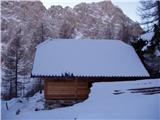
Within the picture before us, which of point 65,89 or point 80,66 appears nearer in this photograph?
point 65,89

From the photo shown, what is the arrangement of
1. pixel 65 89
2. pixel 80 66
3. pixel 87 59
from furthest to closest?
pixel 87 59 → pixel 80 66 → pixel 65 89

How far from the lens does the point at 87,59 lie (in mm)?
22969

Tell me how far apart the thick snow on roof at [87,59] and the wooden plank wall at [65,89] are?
→ 66 cm

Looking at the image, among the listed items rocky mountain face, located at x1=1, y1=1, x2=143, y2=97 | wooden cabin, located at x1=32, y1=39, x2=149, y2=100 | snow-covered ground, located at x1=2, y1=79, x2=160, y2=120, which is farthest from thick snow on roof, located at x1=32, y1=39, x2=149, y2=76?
rocky mountain face, located at x1=1, y1=1, x2=143, y2=97

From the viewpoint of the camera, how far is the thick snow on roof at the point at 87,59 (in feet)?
70.6

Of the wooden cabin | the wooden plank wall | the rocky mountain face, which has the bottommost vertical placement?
the wooden plank wall

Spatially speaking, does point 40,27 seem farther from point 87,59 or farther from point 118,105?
point 118,105

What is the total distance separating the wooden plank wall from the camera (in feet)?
69.3

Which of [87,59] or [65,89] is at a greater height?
[87,59]

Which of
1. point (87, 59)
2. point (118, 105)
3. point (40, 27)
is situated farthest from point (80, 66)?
point (40, 27)

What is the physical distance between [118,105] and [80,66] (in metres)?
8.48

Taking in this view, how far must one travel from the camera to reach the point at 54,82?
2125 cm

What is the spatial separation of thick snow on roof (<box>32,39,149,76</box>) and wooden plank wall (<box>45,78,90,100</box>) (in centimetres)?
66

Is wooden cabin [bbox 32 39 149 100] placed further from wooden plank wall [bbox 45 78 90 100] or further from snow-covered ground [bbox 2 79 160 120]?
snow-covered ground [bbox 2 79 160 120]
